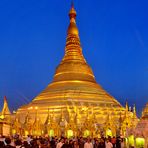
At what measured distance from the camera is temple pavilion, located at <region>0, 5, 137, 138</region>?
1614 inches

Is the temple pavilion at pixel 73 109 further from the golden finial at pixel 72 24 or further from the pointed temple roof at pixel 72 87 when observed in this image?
the golden finial at pixel 72 24

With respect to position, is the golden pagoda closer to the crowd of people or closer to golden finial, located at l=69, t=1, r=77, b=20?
golden finial, located at l=69, t=1, r=77, b=20

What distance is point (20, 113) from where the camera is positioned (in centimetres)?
4675

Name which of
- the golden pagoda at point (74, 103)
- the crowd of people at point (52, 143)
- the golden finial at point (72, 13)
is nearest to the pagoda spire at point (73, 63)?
the golden pagoda at point (74, 103)

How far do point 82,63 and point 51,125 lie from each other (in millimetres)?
12280

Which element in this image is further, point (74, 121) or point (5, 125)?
point (74, 121)

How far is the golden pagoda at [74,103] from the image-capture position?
4106cm

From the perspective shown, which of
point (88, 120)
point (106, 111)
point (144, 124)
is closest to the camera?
point (144, 124)

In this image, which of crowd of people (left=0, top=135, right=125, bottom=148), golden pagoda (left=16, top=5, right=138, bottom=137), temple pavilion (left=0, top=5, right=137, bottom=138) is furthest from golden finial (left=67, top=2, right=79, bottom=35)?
crowd of people (left=0, top=135, right=125, bottom=148)

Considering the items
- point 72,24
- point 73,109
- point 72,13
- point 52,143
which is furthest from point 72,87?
point 52,143

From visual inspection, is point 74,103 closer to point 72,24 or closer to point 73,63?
point 73,63

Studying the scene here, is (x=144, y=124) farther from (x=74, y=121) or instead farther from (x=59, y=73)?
(x=59, y=73)

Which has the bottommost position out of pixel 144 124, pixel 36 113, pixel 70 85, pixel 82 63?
pixel 144 124

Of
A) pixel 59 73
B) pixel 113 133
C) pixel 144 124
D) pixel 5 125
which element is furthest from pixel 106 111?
pixel 144 124
